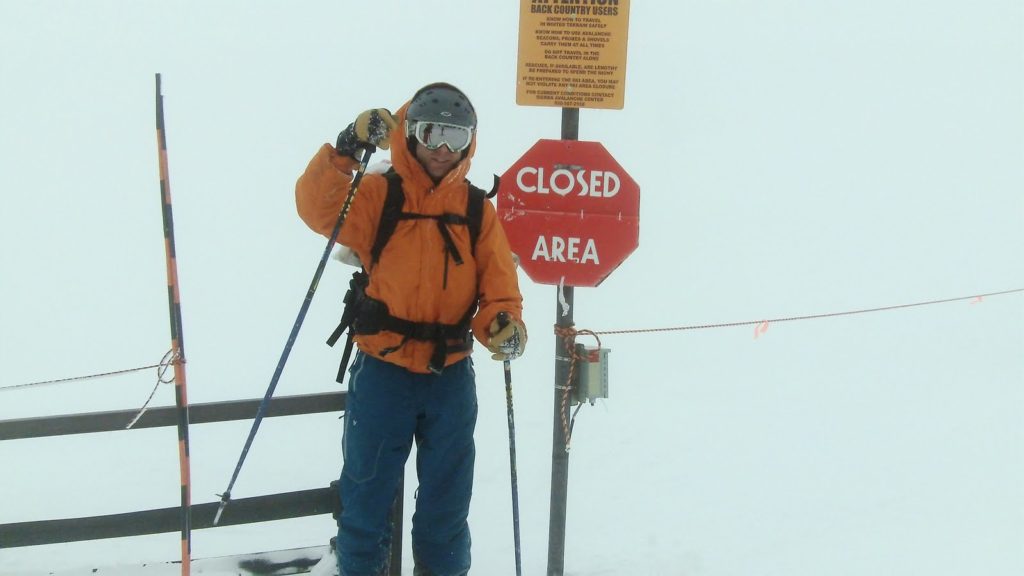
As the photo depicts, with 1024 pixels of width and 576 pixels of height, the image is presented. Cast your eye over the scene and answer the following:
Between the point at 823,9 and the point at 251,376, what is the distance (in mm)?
30127

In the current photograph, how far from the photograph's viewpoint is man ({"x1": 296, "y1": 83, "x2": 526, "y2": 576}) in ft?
11.5

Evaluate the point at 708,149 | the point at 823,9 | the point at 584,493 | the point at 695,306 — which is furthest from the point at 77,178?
the point at 823,9

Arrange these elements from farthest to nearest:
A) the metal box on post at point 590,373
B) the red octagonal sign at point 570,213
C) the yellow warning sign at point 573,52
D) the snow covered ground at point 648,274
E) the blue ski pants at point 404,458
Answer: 1. the snow covered ground at point 648,274
2. the metal box on post at point 590,373
3. the red octagonal sign at point 570,213
4. the yellow warning sign at point 573,52
5. the blue ski pants at point 404,458

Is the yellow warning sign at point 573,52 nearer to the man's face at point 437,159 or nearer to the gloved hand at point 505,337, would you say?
the man's face at point 437,159

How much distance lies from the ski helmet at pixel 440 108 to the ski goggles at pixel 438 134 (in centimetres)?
2

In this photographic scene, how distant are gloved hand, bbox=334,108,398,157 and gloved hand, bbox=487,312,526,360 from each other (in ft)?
2.85

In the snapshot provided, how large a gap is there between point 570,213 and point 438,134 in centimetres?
106

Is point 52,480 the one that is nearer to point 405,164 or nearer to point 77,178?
point 405,164

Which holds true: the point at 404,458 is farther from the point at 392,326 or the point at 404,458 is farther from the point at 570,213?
the point at 570,213

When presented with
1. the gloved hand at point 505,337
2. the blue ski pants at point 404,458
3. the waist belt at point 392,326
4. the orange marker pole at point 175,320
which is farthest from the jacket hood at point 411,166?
the orange marker pole at point 175,320

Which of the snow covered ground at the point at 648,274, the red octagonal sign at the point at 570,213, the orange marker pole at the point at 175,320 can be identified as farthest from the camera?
the snow covered ground at the point at 648,274


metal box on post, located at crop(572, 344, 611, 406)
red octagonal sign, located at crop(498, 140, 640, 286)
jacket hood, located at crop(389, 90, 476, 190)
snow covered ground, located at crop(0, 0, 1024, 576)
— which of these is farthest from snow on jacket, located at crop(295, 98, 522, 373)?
snow covered ground, located at crop(0, 0, 1024, 576)

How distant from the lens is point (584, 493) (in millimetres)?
6320

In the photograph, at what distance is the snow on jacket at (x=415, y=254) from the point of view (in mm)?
3486
